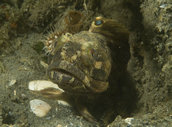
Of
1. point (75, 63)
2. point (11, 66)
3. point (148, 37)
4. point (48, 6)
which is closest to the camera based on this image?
point (75, 63)

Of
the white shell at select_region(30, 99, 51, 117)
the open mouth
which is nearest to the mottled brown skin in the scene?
the open mouth

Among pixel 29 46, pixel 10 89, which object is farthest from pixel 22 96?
pixel 29 46

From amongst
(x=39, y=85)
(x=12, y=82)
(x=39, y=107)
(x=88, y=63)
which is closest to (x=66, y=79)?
(x=88, y=63)

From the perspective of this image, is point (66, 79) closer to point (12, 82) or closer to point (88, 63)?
point (88, 63)

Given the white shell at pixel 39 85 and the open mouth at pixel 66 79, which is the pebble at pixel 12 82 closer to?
the white shell at pixel 39 85

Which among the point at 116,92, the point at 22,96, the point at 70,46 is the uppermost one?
the point at 70,46

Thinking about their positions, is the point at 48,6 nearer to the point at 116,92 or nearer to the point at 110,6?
the point at 110,6
